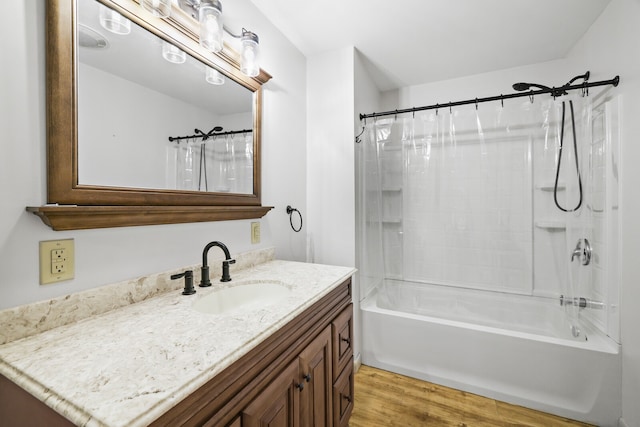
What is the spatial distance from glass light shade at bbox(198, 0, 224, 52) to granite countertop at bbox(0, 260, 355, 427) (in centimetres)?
109

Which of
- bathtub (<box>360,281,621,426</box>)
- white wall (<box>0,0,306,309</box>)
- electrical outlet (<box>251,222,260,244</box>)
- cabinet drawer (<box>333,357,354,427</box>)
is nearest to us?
white wall (<box>0,0,306,309</box>)

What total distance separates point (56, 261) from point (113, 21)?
0.84 meters

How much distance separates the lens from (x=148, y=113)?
1.08m

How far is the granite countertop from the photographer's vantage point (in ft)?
1.63

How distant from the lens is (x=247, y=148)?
5.20 ft

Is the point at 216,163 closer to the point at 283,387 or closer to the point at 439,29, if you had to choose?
the point at 283,387

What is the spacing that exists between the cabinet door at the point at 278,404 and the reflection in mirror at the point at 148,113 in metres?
0.85

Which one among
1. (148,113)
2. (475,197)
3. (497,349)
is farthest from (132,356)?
(475,197)

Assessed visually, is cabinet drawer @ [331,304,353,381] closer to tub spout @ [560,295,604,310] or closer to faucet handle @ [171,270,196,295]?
faucet handle @ [171,270,196,295]

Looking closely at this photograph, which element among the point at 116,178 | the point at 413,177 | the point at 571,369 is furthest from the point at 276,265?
the point at 571,369

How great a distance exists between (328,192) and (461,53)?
152 centimetres

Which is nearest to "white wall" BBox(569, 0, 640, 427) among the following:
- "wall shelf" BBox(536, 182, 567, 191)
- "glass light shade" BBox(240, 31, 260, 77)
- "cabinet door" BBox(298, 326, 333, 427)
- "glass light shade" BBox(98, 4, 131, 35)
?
"wall shelf" BBox(536, 182, 567, 191)

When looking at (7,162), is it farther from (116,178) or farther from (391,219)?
(391,219)

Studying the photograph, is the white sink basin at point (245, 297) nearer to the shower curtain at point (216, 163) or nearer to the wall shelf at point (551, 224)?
the shower curtain at point (216, 163)
